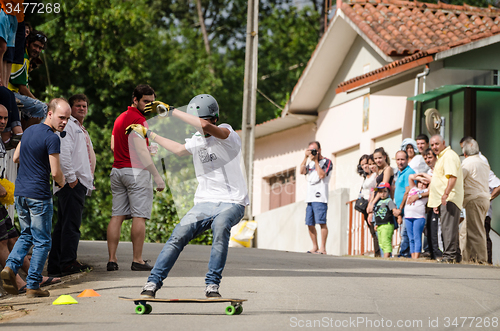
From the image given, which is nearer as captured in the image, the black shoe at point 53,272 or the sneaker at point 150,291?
the sneaker at point 150,291

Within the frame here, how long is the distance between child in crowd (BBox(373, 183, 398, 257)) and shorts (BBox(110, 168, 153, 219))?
4980 mm

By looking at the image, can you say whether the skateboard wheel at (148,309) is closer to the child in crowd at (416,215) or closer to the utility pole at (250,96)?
the child in crowd at (416,215)

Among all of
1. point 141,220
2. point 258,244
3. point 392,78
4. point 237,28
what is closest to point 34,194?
point 141,220

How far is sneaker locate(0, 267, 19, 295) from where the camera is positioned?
5.90m

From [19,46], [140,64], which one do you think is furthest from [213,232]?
[140,64]

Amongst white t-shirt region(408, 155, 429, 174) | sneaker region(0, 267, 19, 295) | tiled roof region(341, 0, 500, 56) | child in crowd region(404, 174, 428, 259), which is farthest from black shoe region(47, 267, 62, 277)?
tiled roof region(341, 0, 500, 56)

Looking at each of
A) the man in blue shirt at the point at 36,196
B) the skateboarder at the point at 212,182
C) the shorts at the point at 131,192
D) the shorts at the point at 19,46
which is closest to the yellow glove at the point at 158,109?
the skateboarder at the point at 212,182

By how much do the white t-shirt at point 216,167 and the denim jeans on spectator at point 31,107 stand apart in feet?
9.08

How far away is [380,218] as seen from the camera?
11781 millimetres

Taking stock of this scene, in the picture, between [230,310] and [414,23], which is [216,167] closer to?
[230,310]

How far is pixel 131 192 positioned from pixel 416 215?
5.22 meters

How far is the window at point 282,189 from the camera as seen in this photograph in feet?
83.3

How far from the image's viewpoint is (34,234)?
6211 millimetres

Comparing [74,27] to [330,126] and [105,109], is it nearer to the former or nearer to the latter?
[105,109]
